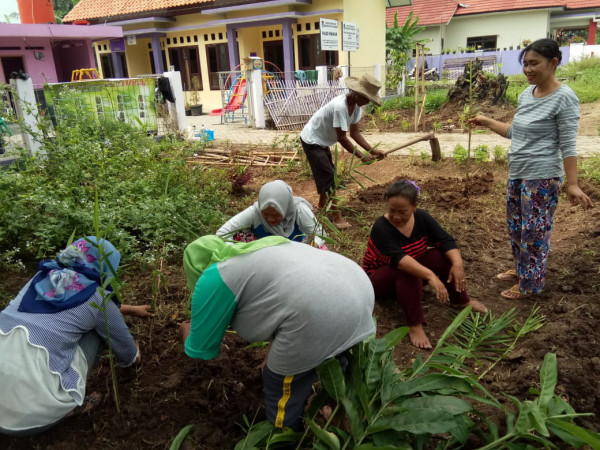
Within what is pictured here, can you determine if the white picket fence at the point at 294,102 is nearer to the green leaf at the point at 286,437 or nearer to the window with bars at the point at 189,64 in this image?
the window with bars at the point at 189,64

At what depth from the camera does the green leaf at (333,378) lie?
175 centimetres

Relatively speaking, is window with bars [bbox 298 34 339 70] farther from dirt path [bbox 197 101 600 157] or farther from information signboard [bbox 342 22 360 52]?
dirt path [bbox 197 101 600 157]

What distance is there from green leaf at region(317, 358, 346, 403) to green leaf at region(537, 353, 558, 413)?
0.74 m

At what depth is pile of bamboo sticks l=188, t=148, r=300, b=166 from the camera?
7214mm

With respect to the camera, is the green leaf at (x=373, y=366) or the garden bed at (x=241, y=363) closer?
the green leaf at (x=373, y=366)

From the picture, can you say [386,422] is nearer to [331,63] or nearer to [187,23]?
[331,63]

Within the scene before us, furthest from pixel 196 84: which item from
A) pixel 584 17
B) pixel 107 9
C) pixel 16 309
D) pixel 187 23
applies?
pixel 584 17

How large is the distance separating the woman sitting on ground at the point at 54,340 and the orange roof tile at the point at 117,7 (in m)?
14.5

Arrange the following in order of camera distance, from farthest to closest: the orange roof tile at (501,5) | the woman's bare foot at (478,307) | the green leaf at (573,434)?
the orange roof tile at (501,5) < the woman's bare foot at (478,307) < the green leaf at (573,434)

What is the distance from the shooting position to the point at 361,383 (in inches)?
70.5

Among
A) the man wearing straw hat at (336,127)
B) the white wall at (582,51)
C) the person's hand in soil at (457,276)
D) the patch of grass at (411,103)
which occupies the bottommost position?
the person's hand in soil at (457,276)

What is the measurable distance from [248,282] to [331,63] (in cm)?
1374

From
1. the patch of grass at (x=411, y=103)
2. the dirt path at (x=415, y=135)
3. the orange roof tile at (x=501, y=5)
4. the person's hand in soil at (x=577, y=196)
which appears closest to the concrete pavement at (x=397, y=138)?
the dirt path at (x=415, y=135)

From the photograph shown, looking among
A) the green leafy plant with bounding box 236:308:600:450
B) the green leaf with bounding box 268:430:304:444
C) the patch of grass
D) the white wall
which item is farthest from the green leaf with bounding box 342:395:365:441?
the white wall
